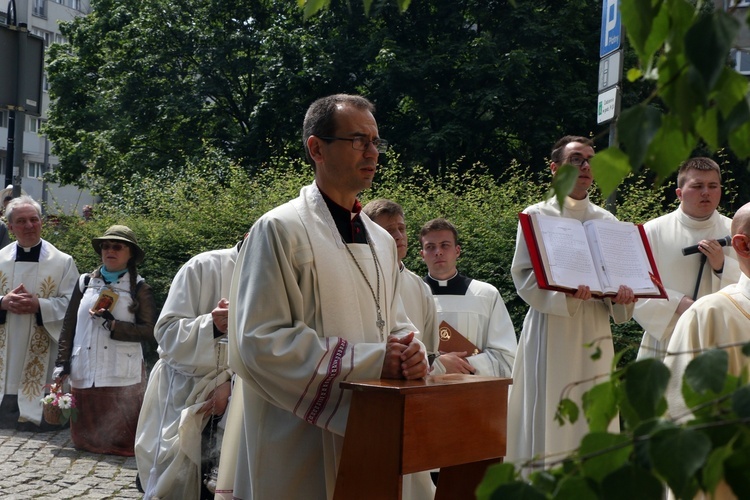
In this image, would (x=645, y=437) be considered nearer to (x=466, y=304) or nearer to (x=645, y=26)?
(x=645, y=26)

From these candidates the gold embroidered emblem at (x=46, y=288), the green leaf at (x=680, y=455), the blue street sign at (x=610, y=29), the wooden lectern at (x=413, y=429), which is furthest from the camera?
the gold embroidered emblem at (x=46, y=288)

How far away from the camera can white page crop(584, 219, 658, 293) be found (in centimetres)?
588

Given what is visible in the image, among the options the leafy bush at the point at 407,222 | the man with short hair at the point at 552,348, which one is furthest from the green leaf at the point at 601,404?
the leafy bush at the point at 407,222

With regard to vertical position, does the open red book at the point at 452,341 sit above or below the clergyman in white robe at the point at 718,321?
below

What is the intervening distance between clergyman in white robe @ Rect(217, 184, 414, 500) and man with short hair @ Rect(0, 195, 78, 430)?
7257 mm

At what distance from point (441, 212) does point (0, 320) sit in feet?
16.2

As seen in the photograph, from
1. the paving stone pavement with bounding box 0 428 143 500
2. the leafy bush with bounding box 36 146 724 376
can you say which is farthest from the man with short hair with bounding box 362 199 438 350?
the paving stone pavement with bounding box 0 428 143 500

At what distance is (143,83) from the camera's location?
30.5m

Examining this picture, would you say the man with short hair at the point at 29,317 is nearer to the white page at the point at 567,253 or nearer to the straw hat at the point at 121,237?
the straw hat at the point at 121,237

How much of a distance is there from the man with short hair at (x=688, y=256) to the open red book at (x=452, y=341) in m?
1.19

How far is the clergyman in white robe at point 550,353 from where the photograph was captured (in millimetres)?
6363

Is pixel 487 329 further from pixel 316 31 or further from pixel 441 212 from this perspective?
pixel 316 31

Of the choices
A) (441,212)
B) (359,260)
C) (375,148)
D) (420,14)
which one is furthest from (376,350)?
(420,14)

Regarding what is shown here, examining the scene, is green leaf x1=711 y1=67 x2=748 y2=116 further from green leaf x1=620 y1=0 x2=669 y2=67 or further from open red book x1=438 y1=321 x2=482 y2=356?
open red book x1=438 y1=321 x2=482 y2=356
